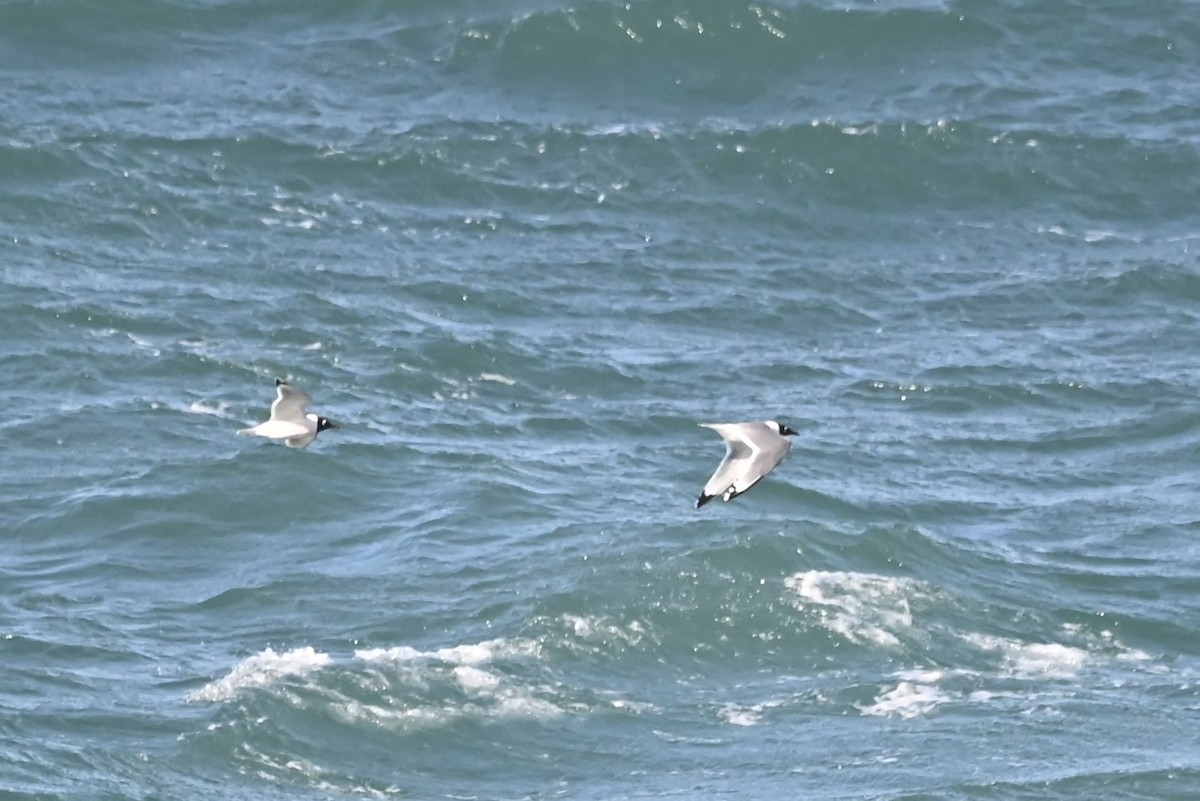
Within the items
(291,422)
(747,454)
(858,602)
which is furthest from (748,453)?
(858,602)

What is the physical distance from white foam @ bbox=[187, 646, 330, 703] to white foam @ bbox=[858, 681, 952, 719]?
5773mm

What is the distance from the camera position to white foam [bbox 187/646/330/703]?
77.4ft

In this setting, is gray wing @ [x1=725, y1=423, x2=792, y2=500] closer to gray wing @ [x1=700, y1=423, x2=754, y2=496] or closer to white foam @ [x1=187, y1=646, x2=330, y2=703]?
gray wing @ [x1=700, y1=423, x2=754, y2=496]

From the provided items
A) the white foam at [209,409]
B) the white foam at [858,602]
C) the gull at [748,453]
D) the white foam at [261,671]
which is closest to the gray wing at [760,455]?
the gull at [748,453]

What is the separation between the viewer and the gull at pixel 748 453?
1719 cm

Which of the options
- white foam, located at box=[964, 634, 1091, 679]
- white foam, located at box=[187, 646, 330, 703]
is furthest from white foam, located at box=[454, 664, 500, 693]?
white foam, located at box=[964, 634, 1091, 679]

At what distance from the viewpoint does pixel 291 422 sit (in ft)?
69.2

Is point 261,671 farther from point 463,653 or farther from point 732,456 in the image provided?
point 732,456

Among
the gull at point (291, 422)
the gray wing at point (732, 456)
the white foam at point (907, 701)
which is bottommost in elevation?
the white foam at point (907, 701)

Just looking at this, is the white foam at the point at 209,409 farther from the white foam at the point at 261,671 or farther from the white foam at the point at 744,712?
the white foam at the point at 744,712

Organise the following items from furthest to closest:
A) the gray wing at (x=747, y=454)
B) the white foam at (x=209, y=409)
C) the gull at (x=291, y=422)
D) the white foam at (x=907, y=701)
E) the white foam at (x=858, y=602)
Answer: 1. the white foam at (x=209, y=409)
2. the white foam at (x=858, y=602)
3. the white foam at (x=907, y=701)
4. the gull at (x=291, y=422)
5. the gray wing at (x=747, y=454)

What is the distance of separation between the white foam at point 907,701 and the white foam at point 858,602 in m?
0.98

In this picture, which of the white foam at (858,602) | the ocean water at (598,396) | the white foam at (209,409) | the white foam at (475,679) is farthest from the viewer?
the white foam at (209,409)

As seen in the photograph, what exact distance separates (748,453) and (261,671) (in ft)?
27.0
